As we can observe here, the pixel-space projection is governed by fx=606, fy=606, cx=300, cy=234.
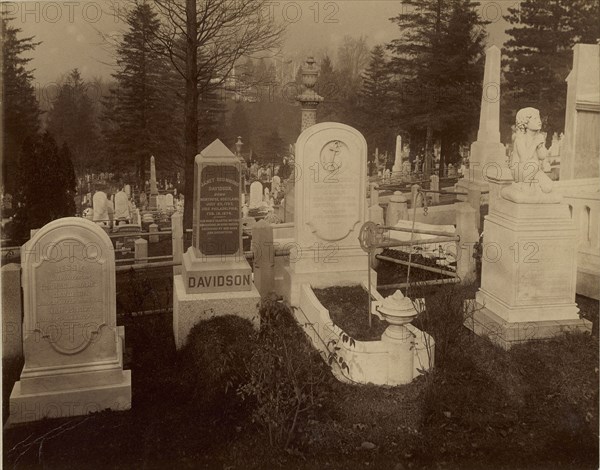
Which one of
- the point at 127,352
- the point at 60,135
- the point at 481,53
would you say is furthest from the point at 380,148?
the point at 127,352

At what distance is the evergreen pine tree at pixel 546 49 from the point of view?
61.3 feet

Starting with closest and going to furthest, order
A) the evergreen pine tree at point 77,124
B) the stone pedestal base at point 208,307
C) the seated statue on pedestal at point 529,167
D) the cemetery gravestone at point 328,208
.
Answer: the seated statue on pedestal at point 529,167
the stone pedestal base at point 208,307
the cemetery gravestone at point 328,208
the evergreen pine tree at point 77,124

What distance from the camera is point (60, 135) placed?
23734 millimetres

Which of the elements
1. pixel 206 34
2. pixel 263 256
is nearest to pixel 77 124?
pixel 206 34

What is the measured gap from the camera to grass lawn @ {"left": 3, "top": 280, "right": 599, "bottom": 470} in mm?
5184

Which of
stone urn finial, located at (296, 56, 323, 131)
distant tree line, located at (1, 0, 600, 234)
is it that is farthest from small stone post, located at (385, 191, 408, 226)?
distant tree line, located at (1, 0, 600, 234)

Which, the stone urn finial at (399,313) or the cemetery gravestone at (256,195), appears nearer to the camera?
the stone urn finial at (399,313)

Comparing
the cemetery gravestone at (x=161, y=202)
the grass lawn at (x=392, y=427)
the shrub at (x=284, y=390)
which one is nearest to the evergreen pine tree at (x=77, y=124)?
the cemetery gravestone at (x=161, y=202)

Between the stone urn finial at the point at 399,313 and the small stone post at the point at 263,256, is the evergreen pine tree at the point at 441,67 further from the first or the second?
the stone urn finial at the point at 399,313

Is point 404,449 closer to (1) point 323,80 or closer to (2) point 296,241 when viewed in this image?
(2) point 296,241

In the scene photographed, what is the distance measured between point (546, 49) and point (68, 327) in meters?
20.5

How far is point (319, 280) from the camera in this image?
346 inches

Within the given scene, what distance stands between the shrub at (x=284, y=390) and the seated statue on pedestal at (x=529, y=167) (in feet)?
10.2

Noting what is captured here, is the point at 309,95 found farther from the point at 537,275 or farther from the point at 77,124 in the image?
the point at 77,124
